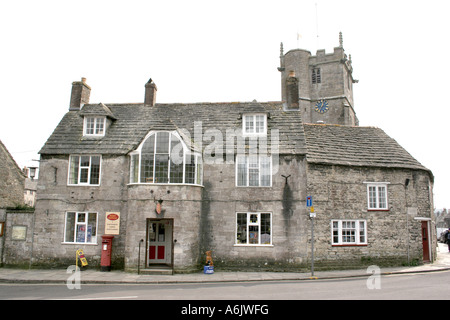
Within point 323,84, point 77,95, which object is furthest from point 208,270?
point 323,84

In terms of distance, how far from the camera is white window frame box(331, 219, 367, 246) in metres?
18.8

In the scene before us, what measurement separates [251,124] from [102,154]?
8.58 m

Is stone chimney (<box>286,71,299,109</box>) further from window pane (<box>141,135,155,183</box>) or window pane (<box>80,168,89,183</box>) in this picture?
window pane (<box>80,168,89,183</box>)

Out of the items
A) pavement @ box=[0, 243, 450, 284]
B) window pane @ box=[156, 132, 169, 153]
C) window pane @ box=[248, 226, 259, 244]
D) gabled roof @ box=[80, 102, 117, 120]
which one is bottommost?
pavement @ box=[0, 243, 450, 284]

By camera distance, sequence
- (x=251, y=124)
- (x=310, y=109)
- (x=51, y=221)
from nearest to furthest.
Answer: (x=51, y=221)
(x=251, y=124)
(x=310, y=109)

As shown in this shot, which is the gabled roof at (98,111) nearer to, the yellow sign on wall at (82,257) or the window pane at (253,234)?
the yellow sign on wall at (82,257)

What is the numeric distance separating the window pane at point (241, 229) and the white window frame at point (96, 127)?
941 centimetres

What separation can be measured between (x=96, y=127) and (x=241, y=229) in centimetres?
1043

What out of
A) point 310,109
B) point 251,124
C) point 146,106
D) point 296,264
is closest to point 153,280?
point 296,264

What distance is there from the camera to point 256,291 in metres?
12.5

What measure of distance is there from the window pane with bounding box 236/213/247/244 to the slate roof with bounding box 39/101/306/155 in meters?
4.06

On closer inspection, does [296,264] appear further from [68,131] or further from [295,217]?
[68,131]

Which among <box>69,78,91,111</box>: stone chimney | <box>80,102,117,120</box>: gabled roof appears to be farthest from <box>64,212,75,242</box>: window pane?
<box>69,78,91,111</box>: stone chimney

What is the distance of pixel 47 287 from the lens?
13992 millimetres
